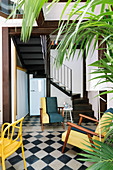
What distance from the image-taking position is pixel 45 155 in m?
2.46

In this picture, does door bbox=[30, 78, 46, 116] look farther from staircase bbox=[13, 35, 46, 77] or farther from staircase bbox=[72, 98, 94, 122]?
staircase bbox=[72, 98, 94, 122]

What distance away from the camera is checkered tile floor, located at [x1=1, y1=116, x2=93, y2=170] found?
2.12m

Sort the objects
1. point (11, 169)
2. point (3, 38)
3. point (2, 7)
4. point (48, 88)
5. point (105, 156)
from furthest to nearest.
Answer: point (48, 88)
point (3, 38)
point (2, 7)
point (11, 169)
point (105, 156)

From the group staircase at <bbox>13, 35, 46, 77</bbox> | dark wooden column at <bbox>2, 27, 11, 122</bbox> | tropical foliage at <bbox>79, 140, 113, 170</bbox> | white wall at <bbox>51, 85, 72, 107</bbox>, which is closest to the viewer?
tropical foliage at <bbox>79, 140, 113, 170</bbox>

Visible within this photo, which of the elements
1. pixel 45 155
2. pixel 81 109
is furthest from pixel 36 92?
pixel 45 155

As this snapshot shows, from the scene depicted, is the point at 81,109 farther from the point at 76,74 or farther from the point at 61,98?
the point at 76,74

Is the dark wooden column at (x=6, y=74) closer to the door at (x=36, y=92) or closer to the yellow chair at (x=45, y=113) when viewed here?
the yellow chair at (x=45, y=113)

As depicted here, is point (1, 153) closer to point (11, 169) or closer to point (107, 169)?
point (11, 169)

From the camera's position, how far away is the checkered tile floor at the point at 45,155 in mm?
2125

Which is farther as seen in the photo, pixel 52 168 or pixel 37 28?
pixel 37 28

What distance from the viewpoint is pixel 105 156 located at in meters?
0.76

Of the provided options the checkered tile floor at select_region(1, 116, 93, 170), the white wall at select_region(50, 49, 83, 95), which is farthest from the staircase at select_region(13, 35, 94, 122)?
the checkered tile floor at select_region(1, 116, 93, 170)

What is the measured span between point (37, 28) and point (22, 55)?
1.80 meters

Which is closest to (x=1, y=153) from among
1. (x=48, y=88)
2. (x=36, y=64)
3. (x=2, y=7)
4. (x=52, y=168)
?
(x=52, y=168)
